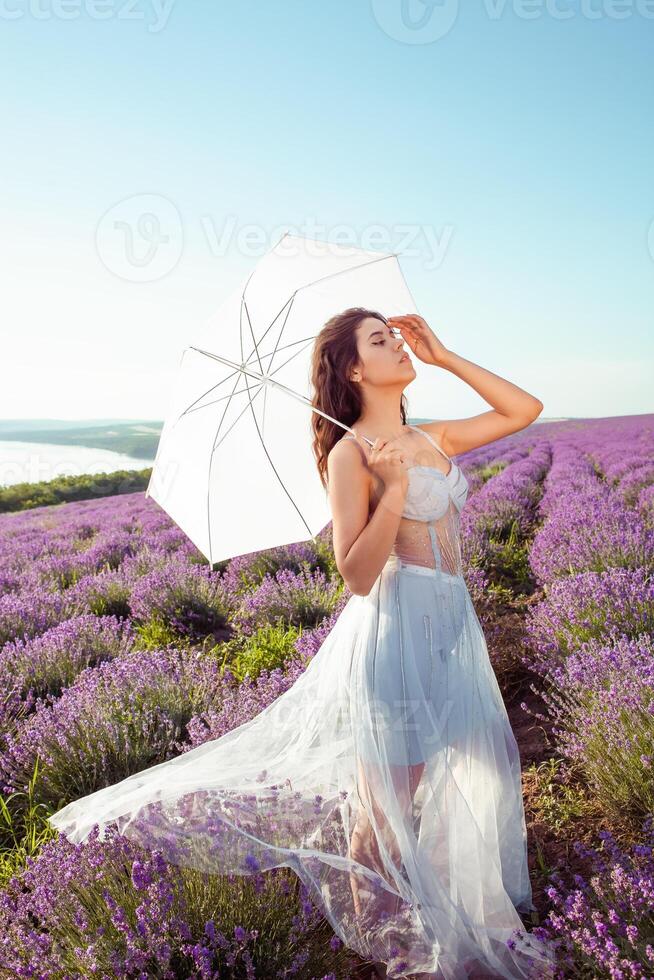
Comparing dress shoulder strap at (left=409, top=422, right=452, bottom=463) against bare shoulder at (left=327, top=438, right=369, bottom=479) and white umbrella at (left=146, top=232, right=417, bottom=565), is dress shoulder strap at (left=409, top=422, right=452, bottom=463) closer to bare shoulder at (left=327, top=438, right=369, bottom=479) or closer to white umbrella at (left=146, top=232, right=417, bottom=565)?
bare shoulder at (left=327, top=438, right=369, bottom=479)

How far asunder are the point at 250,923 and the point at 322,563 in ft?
14.9

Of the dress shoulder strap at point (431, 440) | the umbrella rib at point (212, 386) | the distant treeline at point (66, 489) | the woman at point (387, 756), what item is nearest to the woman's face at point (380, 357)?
the woman at point (387, 756)

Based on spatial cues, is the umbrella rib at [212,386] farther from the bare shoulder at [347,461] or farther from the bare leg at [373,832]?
the bare leg at [373,832]

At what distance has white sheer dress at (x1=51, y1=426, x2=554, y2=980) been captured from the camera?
1.92 metres

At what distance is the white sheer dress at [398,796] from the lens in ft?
6.31

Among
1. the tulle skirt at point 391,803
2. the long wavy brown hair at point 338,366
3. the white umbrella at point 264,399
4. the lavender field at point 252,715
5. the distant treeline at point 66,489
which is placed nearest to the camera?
the lavender field at point 252,715

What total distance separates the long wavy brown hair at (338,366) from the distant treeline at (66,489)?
74.5ft

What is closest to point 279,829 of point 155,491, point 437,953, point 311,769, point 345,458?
point 311,769

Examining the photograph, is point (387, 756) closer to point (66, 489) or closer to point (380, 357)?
point (380, 357)

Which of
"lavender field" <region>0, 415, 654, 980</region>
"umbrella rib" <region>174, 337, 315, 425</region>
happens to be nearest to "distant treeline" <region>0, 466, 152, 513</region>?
"lavender field" <region>0, 415, 654, 980</region>

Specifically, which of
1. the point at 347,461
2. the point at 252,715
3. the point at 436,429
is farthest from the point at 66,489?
the point at 347,461

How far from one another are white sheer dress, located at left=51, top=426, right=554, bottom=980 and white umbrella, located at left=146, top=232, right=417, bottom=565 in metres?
0.60

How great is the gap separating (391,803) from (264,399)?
1469mm

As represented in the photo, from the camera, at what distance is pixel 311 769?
2.21 metres
